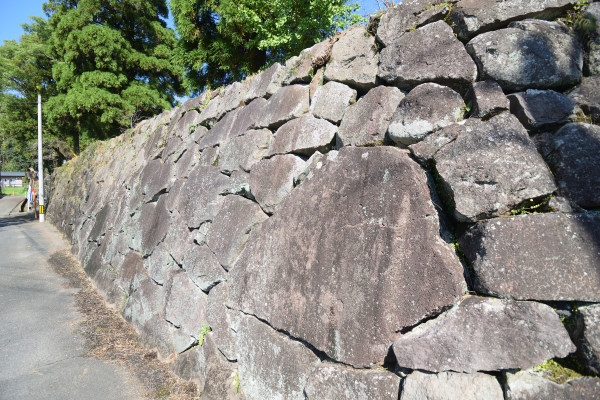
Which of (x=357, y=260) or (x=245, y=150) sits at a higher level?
(x=245, y=150)

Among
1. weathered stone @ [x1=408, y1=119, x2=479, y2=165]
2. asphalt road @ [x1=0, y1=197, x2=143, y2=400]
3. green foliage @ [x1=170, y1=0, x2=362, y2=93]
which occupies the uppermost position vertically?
green foliage @ [x1=170, y1=0, x2=362, y2=93]

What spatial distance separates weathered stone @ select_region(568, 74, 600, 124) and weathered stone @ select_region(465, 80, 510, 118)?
1.10 feet

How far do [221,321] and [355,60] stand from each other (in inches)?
99.8

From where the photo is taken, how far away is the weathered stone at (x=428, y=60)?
2.43 m

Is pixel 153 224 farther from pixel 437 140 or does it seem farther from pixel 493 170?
pixel 493 170

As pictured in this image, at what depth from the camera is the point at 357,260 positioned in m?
2.37

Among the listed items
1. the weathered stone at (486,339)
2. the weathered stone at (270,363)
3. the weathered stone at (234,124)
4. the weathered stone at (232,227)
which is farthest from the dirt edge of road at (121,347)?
the weathered stone at (234,124)

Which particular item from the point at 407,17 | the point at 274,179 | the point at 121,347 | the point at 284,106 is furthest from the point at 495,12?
the point at 121,347

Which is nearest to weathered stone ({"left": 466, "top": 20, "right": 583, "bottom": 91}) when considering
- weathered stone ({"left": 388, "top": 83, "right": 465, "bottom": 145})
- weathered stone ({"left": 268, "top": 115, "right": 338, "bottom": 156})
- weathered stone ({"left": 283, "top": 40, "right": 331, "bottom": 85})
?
weathered stone ({"left": 388, "top": 83, "right": 465, "bottom": 145})

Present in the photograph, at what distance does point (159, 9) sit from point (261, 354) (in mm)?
16860

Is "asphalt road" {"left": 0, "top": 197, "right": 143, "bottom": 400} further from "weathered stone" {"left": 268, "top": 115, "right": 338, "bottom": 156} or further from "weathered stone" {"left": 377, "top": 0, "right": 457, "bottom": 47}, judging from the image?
"weathered stone" {"left": 377, "top": 0, "right": 457, "bottom": 47}

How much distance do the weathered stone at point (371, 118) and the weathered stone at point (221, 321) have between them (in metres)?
1.80

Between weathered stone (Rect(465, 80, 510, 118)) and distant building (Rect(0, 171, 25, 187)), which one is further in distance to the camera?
distant building (Rect(0, 171, 25, 187))

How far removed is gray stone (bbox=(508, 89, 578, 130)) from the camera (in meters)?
2.06
